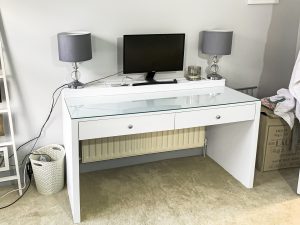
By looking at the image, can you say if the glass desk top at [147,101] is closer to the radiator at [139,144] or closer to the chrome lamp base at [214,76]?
the chrome lamp base at [214,76]

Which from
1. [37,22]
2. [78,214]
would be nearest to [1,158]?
[78,214]

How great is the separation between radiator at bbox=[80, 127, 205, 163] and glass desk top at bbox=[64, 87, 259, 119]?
40cm

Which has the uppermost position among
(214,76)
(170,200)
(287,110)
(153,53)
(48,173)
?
(153,53)

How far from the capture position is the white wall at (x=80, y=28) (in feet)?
8.71

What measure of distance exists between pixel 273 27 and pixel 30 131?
2.33 metres

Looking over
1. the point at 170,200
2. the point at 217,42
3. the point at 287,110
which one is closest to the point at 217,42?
the point at 217,42

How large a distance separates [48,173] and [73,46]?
0.95 m

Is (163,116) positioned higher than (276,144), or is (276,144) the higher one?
(163,116)

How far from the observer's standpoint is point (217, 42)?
3.01m

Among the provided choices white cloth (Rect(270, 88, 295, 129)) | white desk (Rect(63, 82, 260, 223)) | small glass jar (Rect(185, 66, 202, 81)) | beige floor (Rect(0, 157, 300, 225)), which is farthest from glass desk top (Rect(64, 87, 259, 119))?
beige floor (Rect(0, 157, 300, 225))

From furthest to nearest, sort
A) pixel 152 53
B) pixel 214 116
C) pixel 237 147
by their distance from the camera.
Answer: pixel 237 147
pixel 152 53
pixel 214 116

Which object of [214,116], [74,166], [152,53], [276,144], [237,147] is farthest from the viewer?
[276,144]

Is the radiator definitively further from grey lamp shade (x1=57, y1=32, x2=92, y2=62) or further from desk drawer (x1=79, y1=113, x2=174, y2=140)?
grey lamp shade (x1=57, y1=32, x2=92, y2=62)

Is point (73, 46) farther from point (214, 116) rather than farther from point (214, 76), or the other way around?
point (214, 76)
